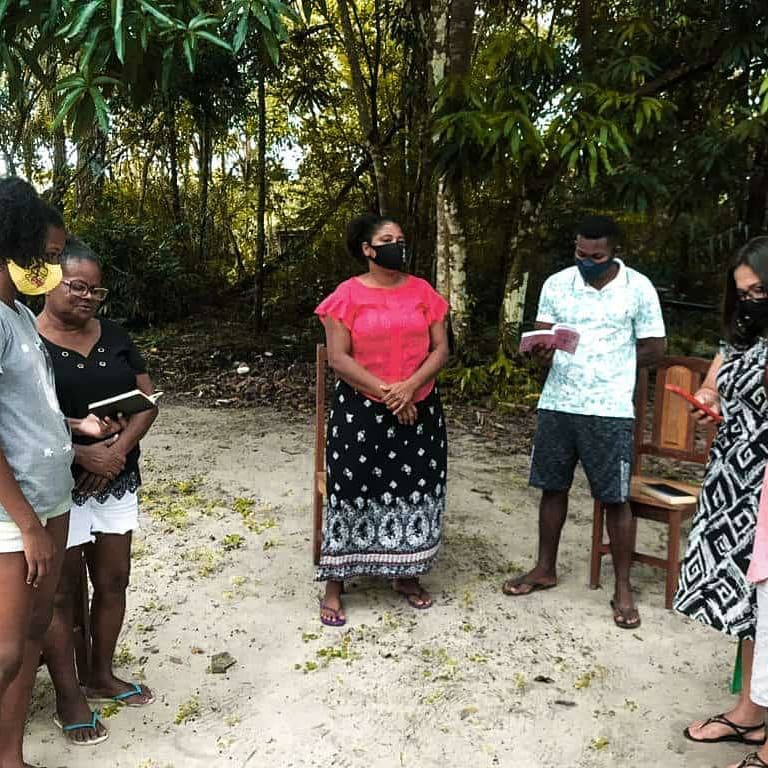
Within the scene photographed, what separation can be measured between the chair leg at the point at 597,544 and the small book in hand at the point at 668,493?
0.70 feet

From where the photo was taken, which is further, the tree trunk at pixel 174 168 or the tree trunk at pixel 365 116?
the tree trunk at pixel 174 168

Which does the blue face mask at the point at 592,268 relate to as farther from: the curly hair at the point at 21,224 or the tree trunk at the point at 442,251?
the tree trunk at the point at 442,251

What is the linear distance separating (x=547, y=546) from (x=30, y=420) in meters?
2.40

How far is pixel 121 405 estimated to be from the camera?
2.32 meters

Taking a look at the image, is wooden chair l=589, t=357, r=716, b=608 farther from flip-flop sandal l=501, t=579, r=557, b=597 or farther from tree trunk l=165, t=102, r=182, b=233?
tree trunk l=165, t=102, r=182, b=233

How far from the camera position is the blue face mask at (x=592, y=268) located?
10.4 feet

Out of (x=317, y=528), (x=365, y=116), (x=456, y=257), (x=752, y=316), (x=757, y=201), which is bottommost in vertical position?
(x=317, y=528)

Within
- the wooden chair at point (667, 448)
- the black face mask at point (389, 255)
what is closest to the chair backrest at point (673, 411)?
the wooden chair at point (667, 448)

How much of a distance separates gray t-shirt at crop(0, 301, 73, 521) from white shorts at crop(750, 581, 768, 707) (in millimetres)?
1861

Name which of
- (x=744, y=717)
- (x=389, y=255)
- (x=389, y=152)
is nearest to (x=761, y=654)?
(x=744, y=717)

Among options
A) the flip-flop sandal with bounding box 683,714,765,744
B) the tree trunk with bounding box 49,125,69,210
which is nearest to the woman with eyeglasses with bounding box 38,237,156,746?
the flip-flop sandal with bounding box 683,714,765,744

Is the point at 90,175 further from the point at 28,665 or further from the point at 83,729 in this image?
the point at 28,665

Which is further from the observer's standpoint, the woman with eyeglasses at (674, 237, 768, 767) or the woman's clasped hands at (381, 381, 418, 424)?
the woman's clasped hands at (381, 381, 418, 424)

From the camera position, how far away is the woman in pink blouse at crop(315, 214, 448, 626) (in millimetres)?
3160
